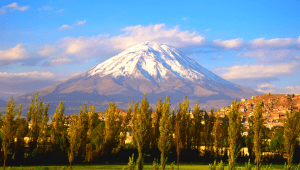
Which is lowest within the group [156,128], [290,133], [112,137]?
[112,137]

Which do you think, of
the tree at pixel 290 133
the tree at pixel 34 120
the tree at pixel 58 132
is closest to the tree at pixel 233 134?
the tree at pixel 290 133

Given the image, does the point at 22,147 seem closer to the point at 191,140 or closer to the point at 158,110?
the point at 158,110

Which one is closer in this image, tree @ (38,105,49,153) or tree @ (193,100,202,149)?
tree @ (38,105,49,153)

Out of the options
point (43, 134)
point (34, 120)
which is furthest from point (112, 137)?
point (34, 120)

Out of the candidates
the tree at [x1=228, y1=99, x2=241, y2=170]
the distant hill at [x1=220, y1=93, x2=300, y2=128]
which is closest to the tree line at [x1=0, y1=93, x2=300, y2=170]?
the tree at [x1=228, y1=99, x2=241, y2=170]

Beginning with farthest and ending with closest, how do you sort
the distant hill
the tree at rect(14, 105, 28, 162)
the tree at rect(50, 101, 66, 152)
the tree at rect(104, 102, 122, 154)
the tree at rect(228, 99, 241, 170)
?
the distant hill → the tree at rect(104, 102, 122, 154) → the tree at rect(50, 101, 66, 152) → the tree at rect(14, 105, 28, 162) → the tree at rect(228, 99, 241, 170)

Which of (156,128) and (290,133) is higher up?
(156,128)

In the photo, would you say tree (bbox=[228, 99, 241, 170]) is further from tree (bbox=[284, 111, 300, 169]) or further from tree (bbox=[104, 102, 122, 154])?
tree (bbox=[104, 102, 122, 154])

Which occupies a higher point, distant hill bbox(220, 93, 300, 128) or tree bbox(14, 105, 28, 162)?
distant hill bbox(220, 93, 300, 128)

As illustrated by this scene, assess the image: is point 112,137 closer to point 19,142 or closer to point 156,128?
point 156,128

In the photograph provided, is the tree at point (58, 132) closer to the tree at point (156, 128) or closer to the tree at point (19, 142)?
the tree at point (19, 142)

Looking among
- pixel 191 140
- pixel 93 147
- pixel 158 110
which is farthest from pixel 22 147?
pixel 191 140
